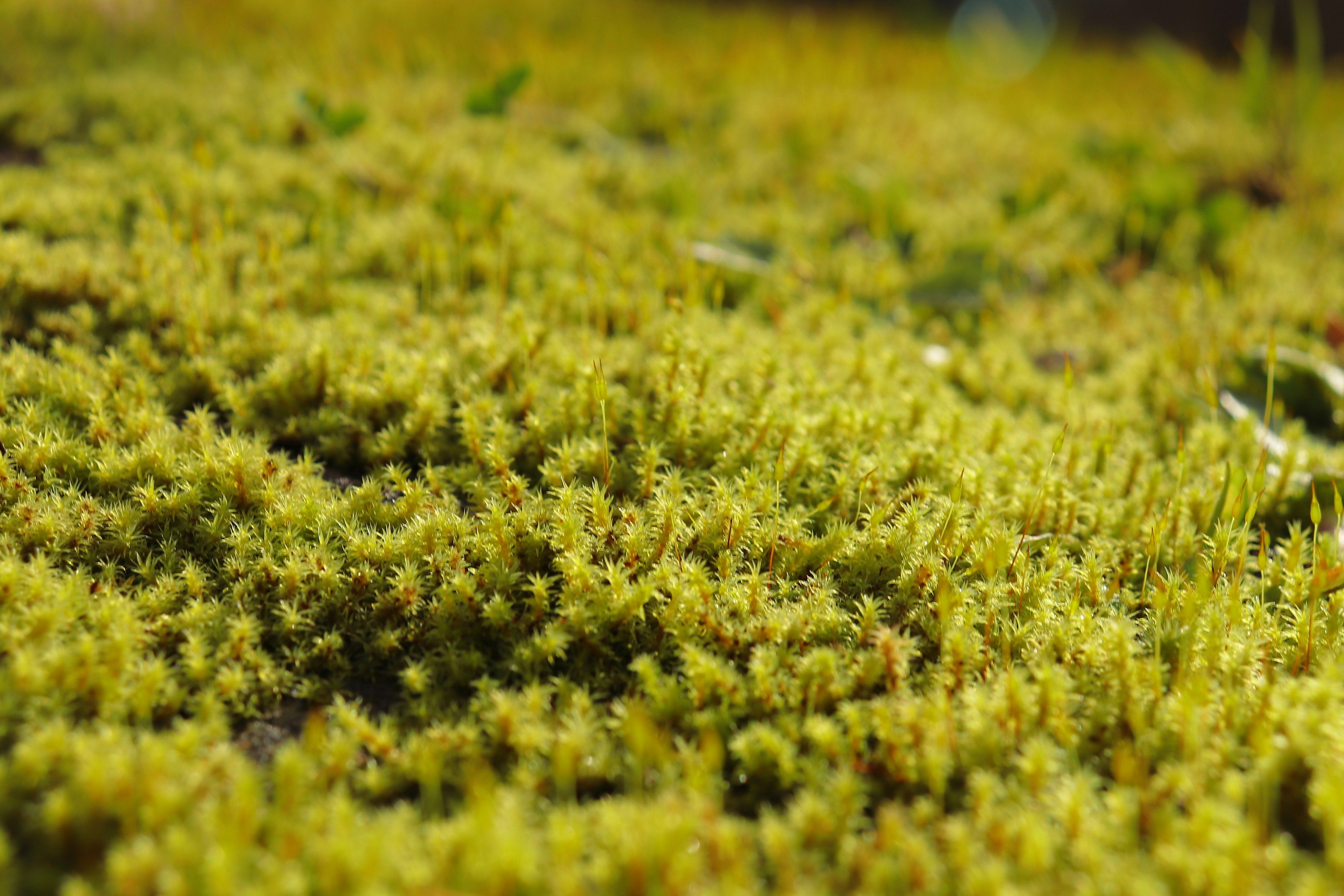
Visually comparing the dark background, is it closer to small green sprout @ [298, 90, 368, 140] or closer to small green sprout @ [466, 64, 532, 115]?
small green sprout @ [466, 64, 532, 115]

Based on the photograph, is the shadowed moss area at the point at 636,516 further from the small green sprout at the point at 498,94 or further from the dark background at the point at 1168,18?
the dark background at the point at 1168,18

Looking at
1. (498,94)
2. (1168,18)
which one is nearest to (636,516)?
(498,94)

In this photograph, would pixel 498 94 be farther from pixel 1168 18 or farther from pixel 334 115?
pixel 1168 18

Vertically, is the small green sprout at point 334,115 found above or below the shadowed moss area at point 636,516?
above

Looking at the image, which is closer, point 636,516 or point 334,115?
point 636,516

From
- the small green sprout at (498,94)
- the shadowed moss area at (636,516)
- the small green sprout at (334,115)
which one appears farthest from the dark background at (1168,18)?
the small green sprout at (334,115)

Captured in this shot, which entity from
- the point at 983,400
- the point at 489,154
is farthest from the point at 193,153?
the point at 983,400
